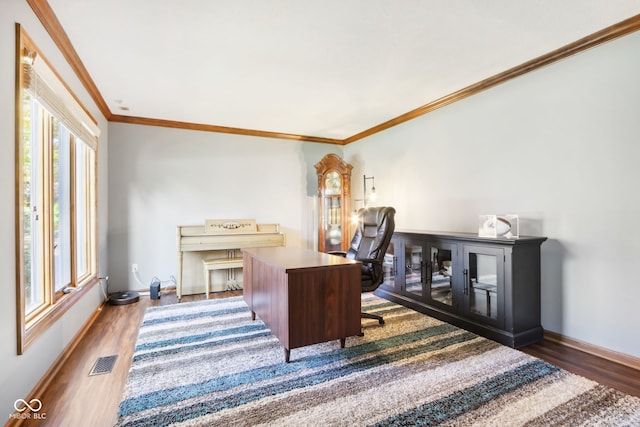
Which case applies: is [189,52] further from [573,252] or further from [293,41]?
[573,252]

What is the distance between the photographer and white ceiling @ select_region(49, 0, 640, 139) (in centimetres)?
197

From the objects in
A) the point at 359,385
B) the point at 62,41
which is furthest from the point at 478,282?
the point at 62,41

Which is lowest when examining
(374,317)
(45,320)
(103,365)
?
(103,365)

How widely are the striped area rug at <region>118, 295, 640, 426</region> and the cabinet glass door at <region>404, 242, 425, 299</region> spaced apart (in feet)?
2.00

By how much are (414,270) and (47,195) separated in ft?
10.5

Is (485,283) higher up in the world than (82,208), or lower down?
lower down

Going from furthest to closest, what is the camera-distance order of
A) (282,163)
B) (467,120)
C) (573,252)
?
(282,163) → (467,120) → (573,252)

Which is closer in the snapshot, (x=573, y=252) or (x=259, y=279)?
(x=573, y=252)

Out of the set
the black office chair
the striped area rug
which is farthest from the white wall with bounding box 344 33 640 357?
the black office chair

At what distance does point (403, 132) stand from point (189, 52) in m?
2.72

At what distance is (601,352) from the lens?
2260 millimetres

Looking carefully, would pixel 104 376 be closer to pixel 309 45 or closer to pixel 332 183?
pixel 309 45

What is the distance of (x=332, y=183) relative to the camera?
4.93m

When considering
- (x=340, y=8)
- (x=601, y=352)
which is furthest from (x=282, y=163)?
(x=601, y=352)
